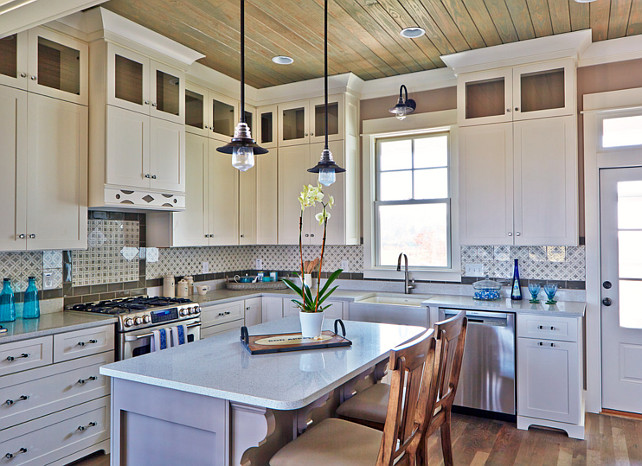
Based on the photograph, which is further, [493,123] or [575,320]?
[493,123]

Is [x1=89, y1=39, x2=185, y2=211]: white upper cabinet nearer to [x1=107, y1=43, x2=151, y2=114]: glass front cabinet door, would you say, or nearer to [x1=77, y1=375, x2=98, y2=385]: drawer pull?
[x1=107, y1=43, x2=151, y2=114]: glass front cabinet door

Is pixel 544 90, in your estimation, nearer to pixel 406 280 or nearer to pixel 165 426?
pixel 406 280

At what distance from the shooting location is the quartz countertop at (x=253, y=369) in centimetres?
170

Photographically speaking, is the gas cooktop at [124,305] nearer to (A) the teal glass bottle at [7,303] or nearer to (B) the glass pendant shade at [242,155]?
(A) the teal glass bottle at [7,303]

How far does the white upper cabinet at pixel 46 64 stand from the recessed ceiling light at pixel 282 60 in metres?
1.46

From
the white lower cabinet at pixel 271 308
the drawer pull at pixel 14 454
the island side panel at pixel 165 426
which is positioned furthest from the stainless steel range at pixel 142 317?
the island side panel at pixel 165 426

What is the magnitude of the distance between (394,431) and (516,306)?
231 cm

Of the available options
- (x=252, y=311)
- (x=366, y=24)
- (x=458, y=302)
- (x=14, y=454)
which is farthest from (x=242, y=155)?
(x=252, y=311)

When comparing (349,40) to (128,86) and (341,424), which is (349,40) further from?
(341,424)

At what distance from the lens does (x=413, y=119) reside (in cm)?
459

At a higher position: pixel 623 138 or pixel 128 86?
pixel 128 86

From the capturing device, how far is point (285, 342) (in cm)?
238

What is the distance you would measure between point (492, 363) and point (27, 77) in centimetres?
372

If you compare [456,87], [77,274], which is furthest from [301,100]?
[77,274]
